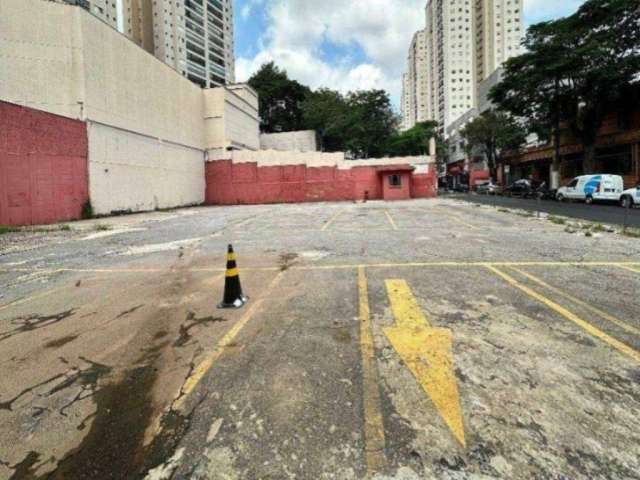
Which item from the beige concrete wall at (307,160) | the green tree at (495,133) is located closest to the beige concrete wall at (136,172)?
the beige concrete wall at (307,160)

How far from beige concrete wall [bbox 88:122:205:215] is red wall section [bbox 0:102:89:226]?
105cm

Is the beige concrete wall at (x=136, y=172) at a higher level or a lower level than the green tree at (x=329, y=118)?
lower

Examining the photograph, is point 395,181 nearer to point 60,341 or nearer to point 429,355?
point 429,355

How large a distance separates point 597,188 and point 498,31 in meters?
97.5

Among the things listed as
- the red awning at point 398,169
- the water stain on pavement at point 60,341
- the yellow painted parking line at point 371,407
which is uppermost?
the red awning at point 398,169

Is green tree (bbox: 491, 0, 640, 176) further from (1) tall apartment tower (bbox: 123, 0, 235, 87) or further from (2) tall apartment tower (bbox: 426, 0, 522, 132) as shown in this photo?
(2) tall apartment tower (bbox: 426, 0, 522, 132)

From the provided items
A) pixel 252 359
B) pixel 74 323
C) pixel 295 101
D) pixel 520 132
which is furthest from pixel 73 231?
pixel 295 101

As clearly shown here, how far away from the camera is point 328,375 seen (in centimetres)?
288

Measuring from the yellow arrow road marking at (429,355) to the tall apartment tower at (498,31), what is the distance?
11094cm

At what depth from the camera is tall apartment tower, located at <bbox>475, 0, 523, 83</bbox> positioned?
97312mm

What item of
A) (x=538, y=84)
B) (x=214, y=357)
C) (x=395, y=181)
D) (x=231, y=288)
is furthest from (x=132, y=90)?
(x=538, y=84)

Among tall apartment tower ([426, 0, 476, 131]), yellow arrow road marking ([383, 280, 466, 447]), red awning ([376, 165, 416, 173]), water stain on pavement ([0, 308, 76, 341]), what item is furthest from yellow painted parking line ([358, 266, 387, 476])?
tall apartment tower ([426, 0, 476, 131])

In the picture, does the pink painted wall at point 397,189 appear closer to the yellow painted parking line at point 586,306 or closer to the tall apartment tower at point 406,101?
the yellow painted parking line at point 586,306

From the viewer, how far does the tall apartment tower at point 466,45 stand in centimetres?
9794
